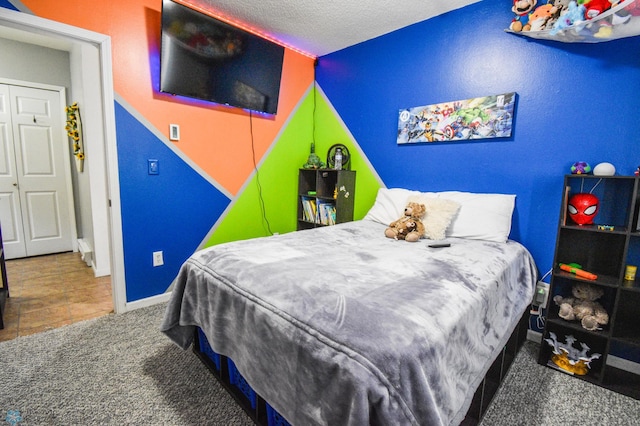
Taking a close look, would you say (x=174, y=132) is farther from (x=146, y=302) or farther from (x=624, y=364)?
(x=624, y=364)

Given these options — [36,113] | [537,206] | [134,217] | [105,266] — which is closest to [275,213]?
[134,217]

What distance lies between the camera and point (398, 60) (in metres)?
2.65

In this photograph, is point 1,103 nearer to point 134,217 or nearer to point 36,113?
point 36,113

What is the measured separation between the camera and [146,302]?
7.80 feet

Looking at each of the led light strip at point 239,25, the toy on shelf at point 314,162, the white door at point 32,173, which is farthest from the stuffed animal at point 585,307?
the white door at point 32,173

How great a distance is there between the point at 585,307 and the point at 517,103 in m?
1.36

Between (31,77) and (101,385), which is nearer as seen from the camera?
(101,385)

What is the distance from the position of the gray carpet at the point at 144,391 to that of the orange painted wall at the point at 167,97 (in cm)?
151

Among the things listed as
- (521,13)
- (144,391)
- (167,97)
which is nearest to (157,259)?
(144,391)

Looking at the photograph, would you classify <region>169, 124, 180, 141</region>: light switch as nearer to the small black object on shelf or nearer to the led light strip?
the led light strip

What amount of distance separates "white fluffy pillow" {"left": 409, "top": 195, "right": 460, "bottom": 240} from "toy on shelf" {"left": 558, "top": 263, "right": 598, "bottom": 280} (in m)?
0.68

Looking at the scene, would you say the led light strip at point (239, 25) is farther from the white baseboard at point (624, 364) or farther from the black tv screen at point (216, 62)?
the white baseboard at point (624, 364)

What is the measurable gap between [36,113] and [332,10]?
366 cm

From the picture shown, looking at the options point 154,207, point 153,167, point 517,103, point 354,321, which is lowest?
point 354,321
